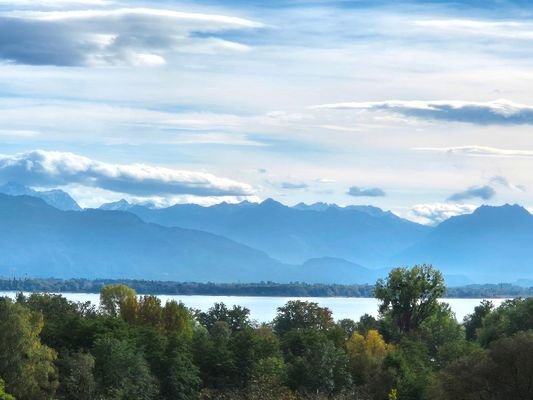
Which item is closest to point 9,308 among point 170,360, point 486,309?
point 170,360

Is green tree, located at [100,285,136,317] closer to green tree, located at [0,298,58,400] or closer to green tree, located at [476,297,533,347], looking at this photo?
green tree, located at [476,297,533,347]

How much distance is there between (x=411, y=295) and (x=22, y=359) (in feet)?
180

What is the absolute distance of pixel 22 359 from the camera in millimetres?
71938

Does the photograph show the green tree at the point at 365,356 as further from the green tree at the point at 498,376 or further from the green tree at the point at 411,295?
the green tree at the point at 498,376

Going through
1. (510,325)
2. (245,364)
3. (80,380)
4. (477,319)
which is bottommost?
(80,380)

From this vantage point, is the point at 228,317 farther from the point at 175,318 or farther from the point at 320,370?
the point at 320,370

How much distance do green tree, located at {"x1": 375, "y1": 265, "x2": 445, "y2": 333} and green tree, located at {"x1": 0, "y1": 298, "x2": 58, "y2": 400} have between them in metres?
51.5

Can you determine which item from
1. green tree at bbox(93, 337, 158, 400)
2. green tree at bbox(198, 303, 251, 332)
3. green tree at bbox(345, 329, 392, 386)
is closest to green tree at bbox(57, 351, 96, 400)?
green tree at bbox(93, 337, 158, 400)

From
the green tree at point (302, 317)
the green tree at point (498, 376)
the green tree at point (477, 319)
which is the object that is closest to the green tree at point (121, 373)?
the green tree at point (498, 376)

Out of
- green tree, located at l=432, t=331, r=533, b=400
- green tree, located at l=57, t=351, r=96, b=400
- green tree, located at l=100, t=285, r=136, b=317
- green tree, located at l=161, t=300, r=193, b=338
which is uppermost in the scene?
green tree, located at l=100, t=285, r=136, b=317

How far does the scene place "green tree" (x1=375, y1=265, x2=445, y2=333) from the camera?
382 feet

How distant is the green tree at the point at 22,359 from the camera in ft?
231

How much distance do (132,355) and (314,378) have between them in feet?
41.4

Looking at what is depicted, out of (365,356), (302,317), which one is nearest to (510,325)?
(365,356)
